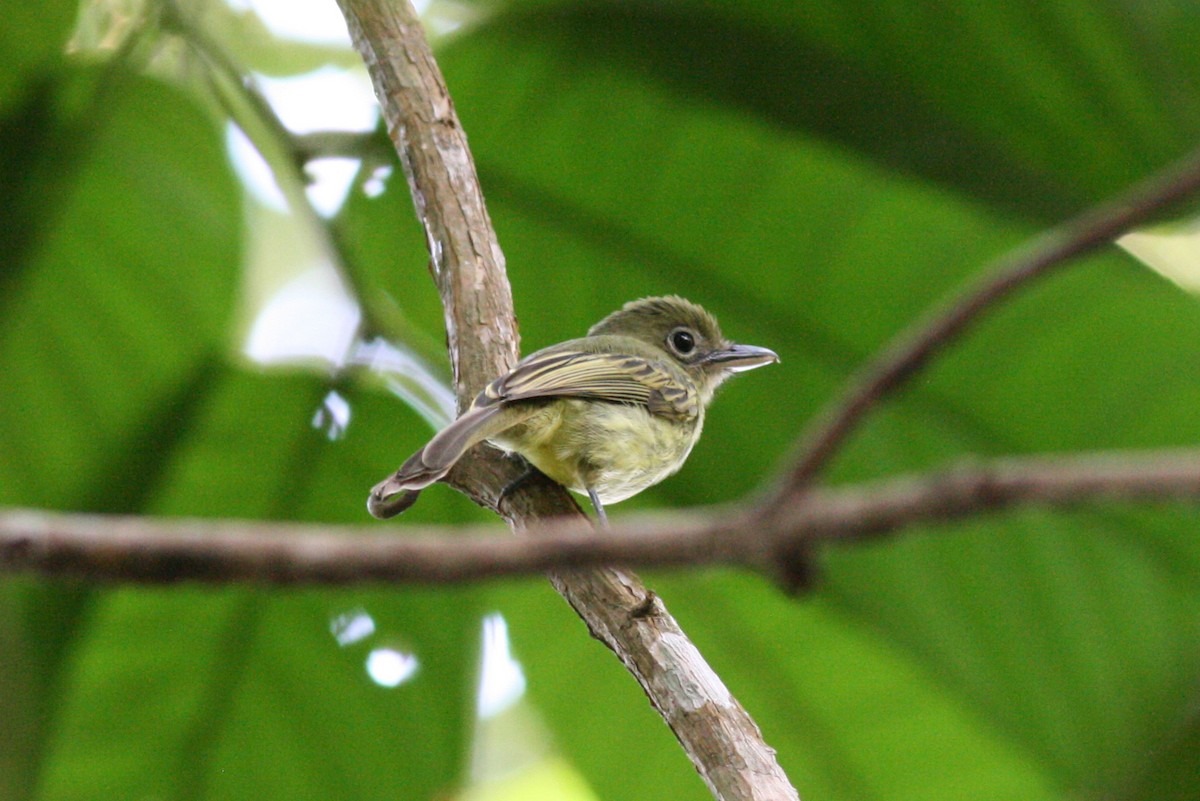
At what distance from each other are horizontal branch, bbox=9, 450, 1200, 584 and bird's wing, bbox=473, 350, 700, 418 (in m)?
1.71

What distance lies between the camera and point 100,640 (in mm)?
2580

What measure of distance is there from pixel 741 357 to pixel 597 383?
13.8 inches

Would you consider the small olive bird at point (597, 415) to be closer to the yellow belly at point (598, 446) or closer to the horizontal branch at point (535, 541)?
the yellow belly at point (598, 446)

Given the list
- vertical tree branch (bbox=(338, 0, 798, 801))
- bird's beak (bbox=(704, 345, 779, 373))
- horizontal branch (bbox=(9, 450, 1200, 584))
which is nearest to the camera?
horizontal branch (bbox=(9, 450, 1200, 584))

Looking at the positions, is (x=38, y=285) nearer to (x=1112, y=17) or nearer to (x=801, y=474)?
(x=1112, y=17)

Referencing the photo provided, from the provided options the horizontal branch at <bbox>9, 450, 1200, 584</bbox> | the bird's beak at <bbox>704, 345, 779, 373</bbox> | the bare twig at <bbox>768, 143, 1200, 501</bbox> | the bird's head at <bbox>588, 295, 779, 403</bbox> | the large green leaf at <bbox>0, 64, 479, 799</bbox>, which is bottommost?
the large green leaf at <bbox>0, 64, 479, 799</bbox>

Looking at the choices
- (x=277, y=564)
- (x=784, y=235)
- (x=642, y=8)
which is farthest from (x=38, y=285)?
(x=277, y=564)

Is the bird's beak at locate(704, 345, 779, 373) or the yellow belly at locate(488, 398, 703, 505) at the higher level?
the bird's beak at locate(704, 345, 779, 373)

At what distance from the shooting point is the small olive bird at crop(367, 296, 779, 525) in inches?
83.7

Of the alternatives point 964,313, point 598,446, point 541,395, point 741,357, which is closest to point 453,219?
point 541,395

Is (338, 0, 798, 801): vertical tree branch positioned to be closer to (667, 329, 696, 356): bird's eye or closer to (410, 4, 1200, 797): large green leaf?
(410, 4, 1200, 797): large green leaf

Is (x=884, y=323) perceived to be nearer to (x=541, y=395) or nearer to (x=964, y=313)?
(x=541, y=395)

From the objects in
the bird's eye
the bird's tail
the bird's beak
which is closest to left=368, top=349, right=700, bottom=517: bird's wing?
the bird's tail

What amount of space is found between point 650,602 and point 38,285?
1415 millimetres
